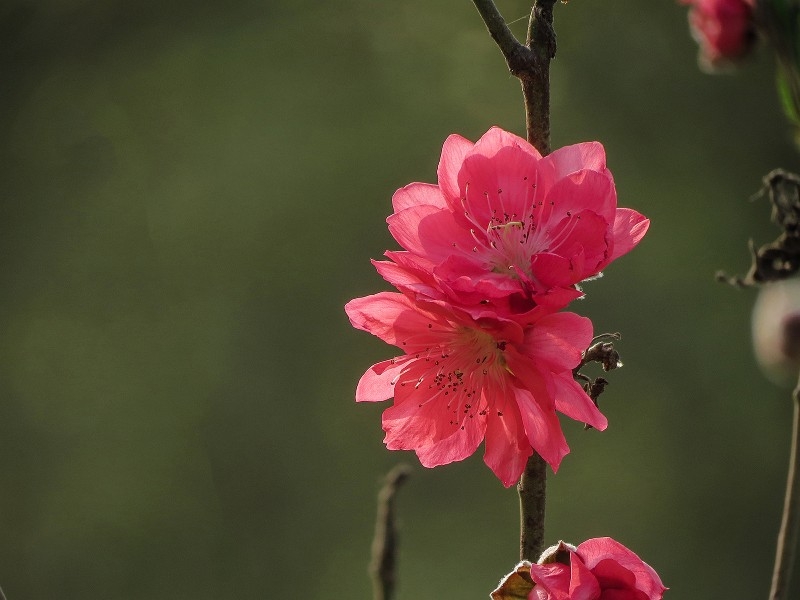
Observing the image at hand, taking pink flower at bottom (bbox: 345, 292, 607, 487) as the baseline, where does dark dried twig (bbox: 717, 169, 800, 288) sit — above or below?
above

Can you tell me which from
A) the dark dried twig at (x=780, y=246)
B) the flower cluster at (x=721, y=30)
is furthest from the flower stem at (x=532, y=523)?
the flower cluster at (x=721, y=30)

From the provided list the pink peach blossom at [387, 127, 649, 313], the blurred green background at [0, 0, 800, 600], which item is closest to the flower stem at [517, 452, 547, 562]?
the pink peach blossom at [387, 127, 649, 313]

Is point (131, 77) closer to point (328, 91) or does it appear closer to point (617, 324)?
point (328, 91)

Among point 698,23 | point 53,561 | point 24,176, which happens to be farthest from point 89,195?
point 698,23

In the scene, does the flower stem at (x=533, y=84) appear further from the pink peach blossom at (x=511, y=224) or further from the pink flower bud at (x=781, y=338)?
the pink flower bud at (x=781, y=338)

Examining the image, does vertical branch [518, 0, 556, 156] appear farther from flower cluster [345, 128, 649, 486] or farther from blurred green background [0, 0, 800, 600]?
blurred green background [0, 0, 800, 600]

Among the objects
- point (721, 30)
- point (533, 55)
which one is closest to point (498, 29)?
point (533, 55)
